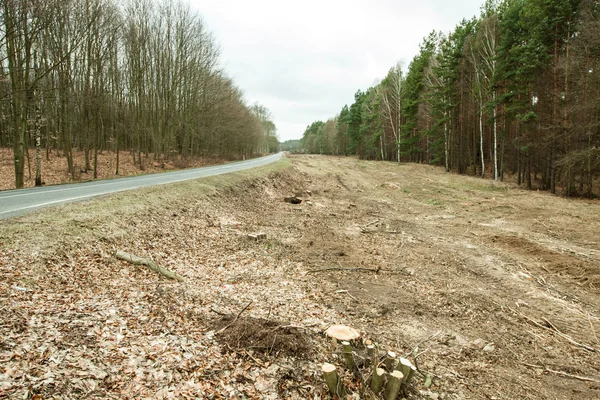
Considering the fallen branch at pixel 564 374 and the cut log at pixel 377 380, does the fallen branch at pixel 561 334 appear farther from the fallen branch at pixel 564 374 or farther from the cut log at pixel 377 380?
the cut log at pixel 377 380

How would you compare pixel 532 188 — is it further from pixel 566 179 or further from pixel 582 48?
pixel 582 48

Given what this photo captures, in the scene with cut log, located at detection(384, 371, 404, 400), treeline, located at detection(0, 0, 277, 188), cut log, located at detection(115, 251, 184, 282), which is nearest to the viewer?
cut log, located at detection(384, 371, 404, 400)

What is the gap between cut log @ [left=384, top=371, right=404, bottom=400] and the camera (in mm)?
3396

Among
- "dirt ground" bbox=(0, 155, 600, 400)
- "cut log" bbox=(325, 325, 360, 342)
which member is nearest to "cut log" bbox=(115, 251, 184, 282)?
"dirt ground" bbox=(0, 155, 600, 400)

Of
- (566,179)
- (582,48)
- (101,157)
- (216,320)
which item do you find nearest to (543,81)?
(582,48)

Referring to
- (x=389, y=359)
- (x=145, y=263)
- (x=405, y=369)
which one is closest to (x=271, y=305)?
(x=389, y=359)

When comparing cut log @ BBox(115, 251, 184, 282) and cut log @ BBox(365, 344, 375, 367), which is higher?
cut log @ BBox(115, 251, 184, 282)

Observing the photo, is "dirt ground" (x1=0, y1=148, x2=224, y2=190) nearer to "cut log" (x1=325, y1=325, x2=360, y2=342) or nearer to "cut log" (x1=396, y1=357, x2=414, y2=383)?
"cut log" (x1=325, y1=325, x2=360, y2=342)

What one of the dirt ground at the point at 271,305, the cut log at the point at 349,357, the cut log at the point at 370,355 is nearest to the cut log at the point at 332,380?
the dirt ground at the point at 271,305

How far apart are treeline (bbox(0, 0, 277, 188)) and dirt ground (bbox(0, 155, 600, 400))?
11213mm

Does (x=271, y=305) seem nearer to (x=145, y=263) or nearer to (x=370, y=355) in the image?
(x=370, y=355)

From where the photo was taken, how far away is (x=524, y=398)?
374 cm

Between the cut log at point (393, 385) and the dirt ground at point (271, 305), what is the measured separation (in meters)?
0.33

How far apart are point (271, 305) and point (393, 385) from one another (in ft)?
8.88
